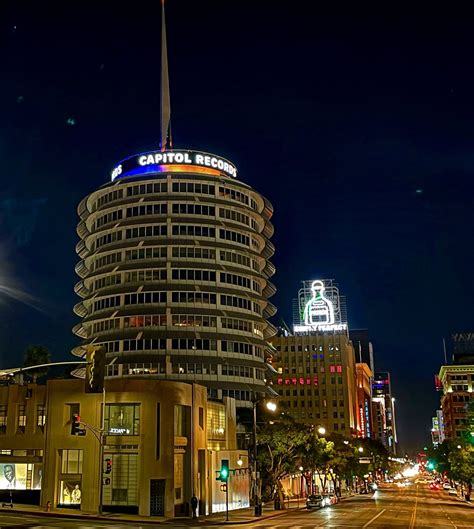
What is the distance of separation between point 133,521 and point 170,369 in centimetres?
5143

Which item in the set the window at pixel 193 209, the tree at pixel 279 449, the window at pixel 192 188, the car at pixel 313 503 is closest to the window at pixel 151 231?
the window at pixel 193 209

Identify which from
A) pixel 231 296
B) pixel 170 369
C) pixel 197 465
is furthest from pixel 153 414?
pixel 231 296

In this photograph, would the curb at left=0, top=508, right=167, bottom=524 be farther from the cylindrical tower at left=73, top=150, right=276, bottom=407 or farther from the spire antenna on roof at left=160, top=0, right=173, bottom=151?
the spire antenna on roof at left=160, top=0, right=173, bottom=151

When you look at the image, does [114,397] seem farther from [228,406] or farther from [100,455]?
[228,406]

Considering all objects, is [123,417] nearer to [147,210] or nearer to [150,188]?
[147,210]

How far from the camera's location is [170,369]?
4048 inches

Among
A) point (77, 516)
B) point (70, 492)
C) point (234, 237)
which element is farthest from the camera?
point (234, 237)

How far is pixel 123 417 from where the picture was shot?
61.2 m

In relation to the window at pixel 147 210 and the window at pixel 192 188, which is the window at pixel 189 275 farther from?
the window at pixel 192 188

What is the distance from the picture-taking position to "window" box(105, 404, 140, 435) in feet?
199

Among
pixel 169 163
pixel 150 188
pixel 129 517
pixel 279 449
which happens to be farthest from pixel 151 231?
pixel 129 517

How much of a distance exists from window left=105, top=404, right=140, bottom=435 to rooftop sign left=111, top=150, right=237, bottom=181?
59.8 m

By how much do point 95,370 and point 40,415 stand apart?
3517 cm

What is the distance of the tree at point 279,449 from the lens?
80.2 meters
